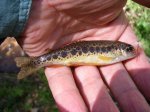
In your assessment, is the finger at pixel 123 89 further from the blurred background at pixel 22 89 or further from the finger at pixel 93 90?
the blurred background at pixel 22 89

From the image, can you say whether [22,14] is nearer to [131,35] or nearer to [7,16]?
[7,16]

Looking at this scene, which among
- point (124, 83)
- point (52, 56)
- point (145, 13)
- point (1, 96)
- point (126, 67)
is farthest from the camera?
point (145, 13)

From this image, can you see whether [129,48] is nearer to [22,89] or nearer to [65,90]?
[65,90]

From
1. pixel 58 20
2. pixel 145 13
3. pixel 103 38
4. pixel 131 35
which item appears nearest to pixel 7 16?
pixel 58 20

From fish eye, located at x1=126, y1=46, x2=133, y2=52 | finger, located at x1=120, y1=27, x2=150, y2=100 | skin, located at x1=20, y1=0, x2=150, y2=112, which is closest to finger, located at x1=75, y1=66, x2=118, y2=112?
skin, located at x1=20, y1=0, x2=150, y2=112

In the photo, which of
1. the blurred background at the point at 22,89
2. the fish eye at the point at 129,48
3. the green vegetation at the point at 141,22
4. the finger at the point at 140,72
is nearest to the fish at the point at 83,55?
the fish eye at the point at 129,48

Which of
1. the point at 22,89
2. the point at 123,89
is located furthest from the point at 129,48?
the point at 22,89
